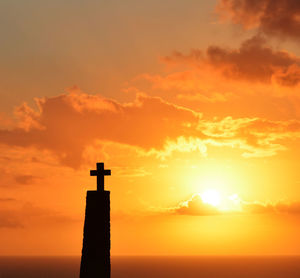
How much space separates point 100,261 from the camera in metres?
16.8

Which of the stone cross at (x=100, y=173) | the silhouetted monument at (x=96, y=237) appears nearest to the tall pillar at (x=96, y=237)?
the silhouetted monument at (x=96, y=237)

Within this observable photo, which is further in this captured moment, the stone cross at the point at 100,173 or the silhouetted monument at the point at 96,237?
the stone cross at the point at 100,173

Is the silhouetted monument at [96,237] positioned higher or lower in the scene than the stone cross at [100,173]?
lower

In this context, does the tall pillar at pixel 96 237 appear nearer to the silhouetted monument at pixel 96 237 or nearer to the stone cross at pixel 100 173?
the silhouetted monument at pixel 96 237

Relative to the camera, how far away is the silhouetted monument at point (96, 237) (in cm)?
1675

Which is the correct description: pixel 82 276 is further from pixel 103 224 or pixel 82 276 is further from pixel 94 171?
pixel 94 171

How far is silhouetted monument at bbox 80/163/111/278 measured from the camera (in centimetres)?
1675

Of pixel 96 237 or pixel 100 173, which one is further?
pixel 100 173

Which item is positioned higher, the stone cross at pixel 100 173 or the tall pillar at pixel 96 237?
the stone cross at pixel 100 173

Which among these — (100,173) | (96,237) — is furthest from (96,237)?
(100,173)

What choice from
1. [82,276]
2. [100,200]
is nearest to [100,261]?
[82,276]

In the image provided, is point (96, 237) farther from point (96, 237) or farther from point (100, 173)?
point (100, 173)

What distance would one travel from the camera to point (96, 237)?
16938mm

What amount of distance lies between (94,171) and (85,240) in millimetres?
2319
